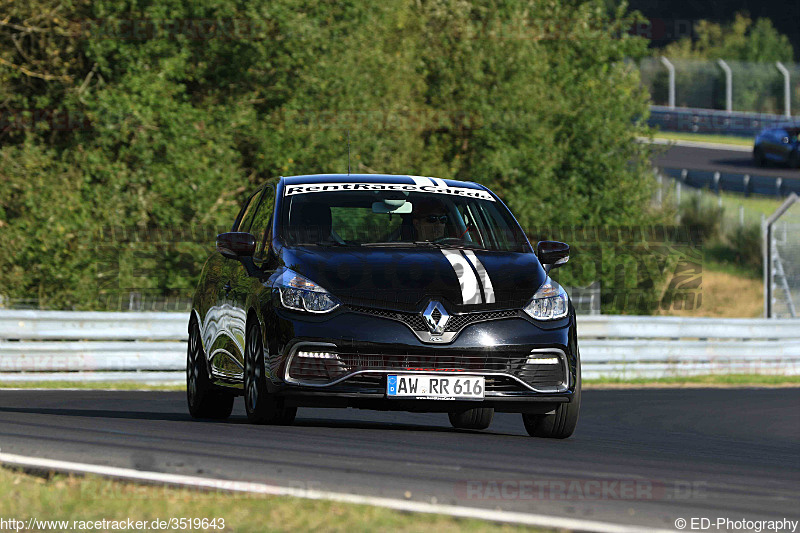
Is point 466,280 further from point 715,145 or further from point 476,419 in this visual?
point 715,145

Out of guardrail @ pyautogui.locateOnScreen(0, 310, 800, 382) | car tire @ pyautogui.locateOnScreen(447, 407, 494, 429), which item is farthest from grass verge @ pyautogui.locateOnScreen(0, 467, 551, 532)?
guardrail @ pyautogui.locateOnScreen(0, 310, 800, 382)

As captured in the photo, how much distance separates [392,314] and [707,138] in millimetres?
55984

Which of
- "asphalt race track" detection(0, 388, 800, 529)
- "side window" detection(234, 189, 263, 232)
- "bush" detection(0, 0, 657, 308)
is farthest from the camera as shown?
"bush" detection(0, 0, 657, 308)

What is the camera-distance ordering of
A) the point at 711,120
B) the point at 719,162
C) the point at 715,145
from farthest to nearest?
the point at 711,120 < the point at 715,145 < the point at 719,162

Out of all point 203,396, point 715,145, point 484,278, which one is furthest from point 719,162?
point 484,278

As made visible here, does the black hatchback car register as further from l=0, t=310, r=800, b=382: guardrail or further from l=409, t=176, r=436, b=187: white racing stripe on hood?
l=0, t=310, r=800, b=382: guardrail

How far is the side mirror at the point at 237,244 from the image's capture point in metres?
9.16

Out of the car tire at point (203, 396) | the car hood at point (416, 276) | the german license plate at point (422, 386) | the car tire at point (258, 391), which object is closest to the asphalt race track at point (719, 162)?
the car tire at point (203, 396)

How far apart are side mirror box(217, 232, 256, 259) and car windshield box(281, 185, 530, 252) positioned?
22 centimetres

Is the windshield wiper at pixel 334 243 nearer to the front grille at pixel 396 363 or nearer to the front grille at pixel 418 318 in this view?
the front grille at pixel 418 318

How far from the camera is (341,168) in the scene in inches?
1060

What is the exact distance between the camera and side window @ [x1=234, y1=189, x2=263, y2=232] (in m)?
10.5

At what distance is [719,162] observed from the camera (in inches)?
2173

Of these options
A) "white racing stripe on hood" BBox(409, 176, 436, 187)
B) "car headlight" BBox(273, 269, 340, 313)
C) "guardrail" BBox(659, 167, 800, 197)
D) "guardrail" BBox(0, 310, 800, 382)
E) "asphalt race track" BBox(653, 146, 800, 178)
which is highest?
"white racing stripe on hood" BBox(409, 176, 436, 187)
